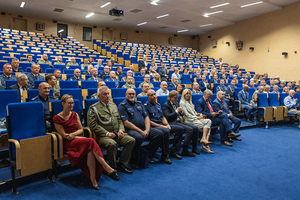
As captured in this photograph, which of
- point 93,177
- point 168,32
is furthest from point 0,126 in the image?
point 168,32

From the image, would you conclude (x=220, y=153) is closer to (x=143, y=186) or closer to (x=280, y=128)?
(x=143, y=186)

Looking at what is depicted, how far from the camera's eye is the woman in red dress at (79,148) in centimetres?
173

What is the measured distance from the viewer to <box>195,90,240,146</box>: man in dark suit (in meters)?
2.94

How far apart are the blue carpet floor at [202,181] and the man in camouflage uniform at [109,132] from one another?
0.15 metres

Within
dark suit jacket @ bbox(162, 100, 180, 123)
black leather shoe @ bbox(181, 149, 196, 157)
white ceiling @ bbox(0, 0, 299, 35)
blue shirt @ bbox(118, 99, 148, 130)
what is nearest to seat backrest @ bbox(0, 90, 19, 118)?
blue shirt @ bbox(118, 99, 148, 130)

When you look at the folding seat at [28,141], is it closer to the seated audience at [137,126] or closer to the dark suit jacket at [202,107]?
the seated audience at [137,126]

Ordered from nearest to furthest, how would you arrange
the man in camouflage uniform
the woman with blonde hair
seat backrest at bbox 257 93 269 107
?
the man in camouflage uniform → the woman with blonde hair → seat backrest at bbox 257 93 269 107

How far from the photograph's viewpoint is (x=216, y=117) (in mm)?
3066

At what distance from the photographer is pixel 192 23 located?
10305 millimetres

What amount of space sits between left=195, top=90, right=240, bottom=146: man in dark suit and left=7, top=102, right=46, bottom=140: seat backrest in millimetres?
2044

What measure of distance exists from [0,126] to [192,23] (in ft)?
32.2

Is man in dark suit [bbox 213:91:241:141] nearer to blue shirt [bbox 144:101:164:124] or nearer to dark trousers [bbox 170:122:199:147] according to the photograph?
dark trousers [bbox 170:122:199:147]

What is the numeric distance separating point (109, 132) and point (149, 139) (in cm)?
47

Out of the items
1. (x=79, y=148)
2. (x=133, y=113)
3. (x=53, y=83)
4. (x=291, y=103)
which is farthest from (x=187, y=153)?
(x=291, y=103)
